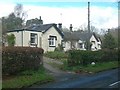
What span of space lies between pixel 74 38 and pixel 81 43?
6.17 m

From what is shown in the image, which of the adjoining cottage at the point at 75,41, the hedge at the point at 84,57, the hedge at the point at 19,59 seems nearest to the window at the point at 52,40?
the adjoining cottage at the point at 75,41

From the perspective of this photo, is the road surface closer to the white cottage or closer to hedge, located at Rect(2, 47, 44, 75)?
hedge, located at Rect(2, 47, 44, 75)

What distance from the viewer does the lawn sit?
1598 centimetres

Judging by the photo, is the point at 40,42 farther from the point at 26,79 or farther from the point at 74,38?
the point at 26,79

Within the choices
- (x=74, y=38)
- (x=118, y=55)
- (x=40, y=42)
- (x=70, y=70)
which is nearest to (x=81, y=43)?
(x=74, y=38)

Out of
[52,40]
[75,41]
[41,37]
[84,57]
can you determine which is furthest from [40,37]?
[84,57]

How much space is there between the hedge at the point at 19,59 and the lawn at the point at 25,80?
1.59ft

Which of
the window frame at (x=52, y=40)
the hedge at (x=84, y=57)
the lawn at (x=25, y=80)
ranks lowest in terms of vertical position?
the lawn at (x=25, y=80)

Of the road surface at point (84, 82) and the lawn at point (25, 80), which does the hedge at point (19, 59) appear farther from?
the road surface at point (84, 82)

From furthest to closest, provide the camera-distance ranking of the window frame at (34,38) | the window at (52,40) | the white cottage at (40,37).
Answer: the window at (52,40) → the window frame at (34,38) → the white cottage at (40,37)

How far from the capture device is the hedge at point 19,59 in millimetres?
18609

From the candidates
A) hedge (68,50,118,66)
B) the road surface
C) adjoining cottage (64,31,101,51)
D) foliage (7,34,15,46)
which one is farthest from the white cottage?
the road surface

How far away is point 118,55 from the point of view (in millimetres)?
37000

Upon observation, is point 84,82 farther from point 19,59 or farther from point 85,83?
point 19,59
